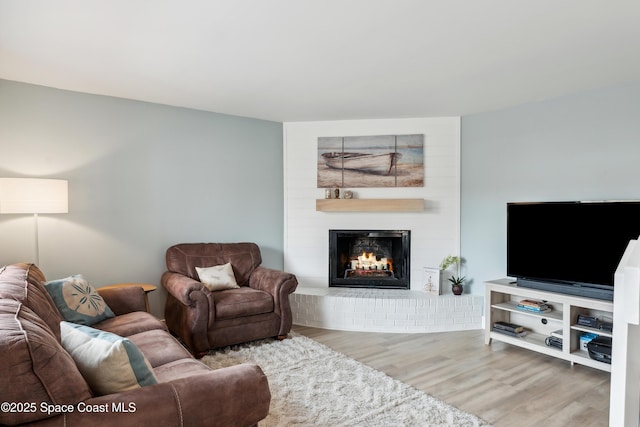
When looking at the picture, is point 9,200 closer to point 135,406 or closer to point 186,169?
point 186,169

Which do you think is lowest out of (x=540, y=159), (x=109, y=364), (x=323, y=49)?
(x=109, y=364)

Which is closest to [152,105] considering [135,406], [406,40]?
[406,40]

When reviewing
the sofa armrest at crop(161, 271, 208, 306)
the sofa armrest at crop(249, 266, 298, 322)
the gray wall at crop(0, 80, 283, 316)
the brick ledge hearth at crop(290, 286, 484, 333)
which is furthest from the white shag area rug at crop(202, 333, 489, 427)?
the gray wall at crop(0, 80, 283, 316)

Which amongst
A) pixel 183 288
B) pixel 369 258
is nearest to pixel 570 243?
pixel 369 258

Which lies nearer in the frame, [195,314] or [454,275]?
[195,314]

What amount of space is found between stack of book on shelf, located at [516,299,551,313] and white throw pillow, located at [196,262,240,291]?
8.99ft

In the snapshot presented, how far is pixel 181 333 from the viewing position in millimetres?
3533

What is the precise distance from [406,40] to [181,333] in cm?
301

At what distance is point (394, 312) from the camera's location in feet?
13.6

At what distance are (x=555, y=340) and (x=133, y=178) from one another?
13.8 ft

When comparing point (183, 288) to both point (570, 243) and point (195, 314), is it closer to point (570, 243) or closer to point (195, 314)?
point (195, 314)

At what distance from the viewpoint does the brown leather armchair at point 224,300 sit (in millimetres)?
3354

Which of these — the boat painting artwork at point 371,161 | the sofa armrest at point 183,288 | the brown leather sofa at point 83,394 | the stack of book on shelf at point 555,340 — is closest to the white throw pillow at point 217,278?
the sofa armrest at point 183,288

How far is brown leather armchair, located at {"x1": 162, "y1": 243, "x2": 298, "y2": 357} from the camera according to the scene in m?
3.35
